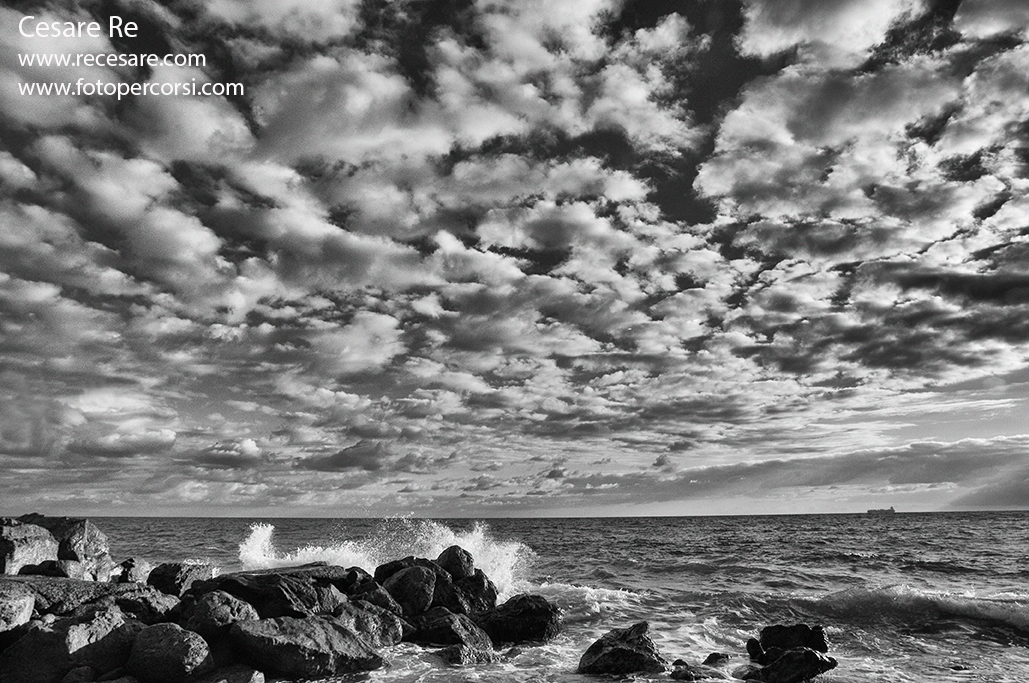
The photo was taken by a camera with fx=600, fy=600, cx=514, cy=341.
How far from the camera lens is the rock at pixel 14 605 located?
40.9ft

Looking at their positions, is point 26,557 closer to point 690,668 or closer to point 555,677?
point 555,677

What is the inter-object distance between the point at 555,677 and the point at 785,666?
5173mm

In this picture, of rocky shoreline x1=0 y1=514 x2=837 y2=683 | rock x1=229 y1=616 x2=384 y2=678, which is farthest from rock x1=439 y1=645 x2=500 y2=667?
rock x1=229 y1=616 x2=384 y2=678

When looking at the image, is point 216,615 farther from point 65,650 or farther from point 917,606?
point 917,606

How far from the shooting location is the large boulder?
14.2m

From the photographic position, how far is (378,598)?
18.2m

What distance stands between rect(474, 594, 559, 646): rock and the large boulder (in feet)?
28.6

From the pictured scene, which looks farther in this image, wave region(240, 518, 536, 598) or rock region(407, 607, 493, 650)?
wave region(240, 518, 536, 598)

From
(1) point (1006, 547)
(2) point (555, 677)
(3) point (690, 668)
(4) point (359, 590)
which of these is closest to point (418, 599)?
(4) point (359, 590)

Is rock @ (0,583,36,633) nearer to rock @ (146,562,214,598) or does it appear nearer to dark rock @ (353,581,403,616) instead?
rock @ (146,562,214,598)

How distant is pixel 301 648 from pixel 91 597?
608 cm

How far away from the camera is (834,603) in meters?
22.6

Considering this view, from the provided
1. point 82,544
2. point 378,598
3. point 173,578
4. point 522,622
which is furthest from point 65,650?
point 522,622

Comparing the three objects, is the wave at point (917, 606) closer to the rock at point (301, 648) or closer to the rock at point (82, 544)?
the rock at point (301, 648)
